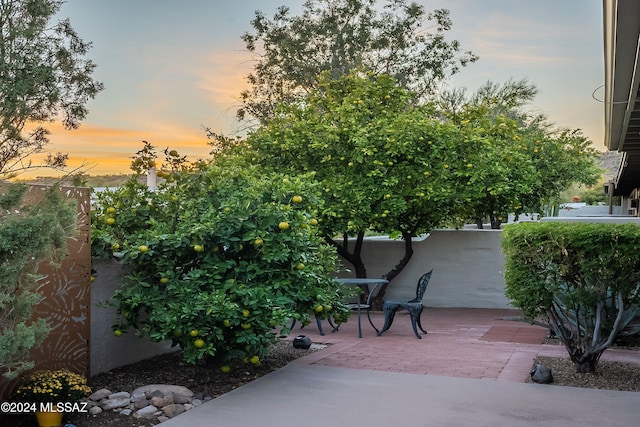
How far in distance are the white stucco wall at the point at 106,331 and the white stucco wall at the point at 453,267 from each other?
23.1ft

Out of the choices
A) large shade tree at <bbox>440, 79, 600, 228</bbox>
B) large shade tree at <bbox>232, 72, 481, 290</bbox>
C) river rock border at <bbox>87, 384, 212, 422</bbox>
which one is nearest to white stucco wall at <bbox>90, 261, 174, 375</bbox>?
river rock border at <bbox>87, 384, 212, 422</bbox>

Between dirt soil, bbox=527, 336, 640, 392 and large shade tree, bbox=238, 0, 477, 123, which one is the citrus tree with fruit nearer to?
dirt soil, bbox=527, 336, 640, 392

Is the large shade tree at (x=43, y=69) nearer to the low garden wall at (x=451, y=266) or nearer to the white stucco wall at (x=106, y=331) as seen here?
the low garden wall at (x=451, y=266)

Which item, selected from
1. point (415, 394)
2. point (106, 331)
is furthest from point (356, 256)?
point (415, 394)

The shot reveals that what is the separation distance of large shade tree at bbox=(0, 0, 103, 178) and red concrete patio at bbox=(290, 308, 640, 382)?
8231 mm

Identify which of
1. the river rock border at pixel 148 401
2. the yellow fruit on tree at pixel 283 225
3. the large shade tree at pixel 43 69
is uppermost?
the large shade tree at pixel 43 69

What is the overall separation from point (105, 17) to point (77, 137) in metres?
6.85

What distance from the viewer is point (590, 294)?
246 inches

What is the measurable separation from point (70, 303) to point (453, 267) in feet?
28.1

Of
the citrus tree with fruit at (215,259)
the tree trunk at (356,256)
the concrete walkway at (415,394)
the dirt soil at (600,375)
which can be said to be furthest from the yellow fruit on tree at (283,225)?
the tree trunk at (356,256)

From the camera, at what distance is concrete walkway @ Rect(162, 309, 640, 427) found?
5.04 m

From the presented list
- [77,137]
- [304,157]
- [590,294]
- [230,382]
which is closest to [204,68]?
[304,157]

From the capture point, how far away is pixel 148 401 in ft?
17.6

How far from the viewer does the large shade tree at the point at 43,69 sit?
15.3m
